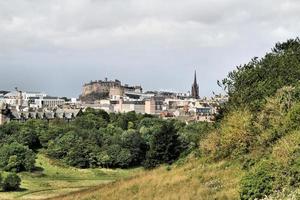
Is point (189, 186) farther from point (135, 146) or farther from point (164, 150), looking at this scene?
point (135, 146)

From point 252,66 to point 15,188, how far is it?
32023mm

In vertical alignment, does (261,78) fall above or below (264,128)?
above

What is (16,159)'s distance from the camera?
79.4 m

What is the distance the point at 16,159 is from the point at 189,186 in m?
57.2

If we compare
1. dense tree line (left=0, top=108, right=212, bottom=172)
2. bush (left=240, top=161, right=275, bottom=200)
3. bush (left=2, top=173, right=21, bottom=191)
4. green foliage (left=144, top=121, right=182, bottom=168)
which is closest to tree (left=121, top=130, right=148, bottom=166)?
dense tree line (left=0, top=108, right=212, bottom=172)

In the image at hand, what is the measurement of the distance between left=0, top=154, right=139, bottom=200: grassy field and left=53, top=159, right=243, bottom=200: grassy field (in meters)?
26.3

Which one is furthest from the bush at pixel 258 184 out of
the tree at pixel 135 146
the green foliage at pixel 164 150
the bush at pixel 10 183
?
the tree at pixel 135 146

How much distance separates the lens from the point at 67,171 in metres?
83.2

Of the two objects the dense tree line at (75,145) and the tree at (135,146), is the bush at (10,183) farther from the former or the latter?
the tree at (135,146)

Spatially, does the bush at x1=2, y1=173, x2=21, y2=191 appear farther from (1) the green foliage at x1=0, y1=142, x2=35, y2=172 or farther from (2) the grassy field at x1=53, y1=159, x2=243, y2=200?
(2) the grassy field at x1=53, y1=159, x2=243, y2=200

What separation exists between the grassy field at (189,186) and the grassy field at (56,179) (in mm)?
26251

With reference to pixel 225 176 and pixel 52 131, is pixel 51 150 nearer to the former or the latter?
pixel 52 131

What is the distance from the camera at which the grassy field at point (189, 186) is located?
2359 centimetres

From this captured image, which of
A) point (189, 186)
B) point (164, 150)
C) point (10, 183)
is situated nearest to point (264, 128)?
point (189, 186)
